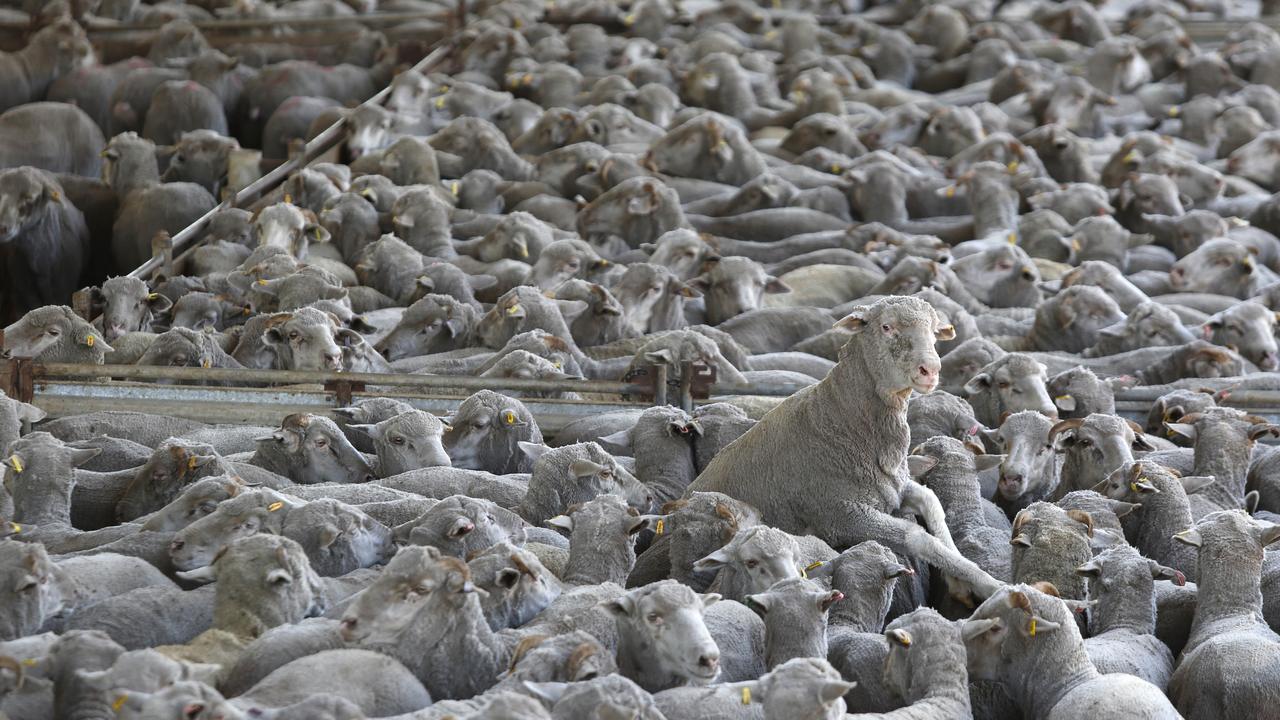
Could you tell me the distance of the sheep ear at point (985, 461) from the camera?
8070 mm

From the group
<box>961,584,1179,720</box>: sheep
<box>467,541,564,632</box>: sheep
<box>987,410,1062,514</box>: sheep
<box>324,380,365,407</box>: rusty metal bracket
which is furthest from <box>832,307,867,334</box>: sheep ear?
<box>324,380,365,407</box>: rusty metal bracket

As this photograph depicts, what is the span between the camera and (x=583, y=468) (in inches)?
299

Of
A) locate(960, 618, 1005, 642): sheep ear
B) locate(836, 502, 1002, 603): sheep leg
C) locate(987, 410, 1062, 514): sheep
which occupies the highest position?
locate(960, 618, 1005, 642): sheep ear

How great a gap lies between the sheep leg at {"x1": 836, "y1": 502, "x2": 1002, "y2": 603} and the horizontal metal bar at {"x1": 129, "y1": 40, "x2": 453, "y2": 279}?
594cm

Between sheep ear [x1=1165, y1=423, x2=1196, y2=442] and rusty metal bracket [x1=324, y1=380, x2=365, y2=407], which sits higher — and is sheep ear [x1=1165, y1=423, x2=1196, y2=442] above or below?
above

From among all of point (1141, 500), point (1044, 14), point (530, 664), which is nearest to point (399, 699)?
point (530, 664)

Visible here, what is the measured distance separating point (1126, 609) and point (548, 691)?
257 centimetres

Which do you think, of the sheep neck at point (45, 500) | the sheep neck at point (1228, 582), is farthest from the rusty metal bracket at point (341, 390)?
the sheep neck at point (1228, 582)

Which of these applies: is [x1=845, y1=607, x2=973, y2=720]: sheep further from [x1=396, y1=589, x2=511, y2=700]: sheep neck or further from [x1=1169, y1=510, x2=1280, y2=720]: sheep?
[x1=396, y1=589, x2=511, y2=700]: sheep neck

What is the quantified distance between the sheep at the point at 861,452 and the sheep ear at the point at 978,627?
853 mm

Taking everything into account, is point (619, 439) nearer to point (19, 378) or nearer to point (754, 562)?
point (754, 562)

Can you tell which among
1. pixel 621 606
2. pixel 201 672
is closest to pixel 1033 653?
pixel 621 606

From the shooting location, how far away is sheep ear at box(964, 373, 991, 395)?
9.40 metres

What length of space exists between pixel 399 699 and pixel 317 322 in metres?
4.50
